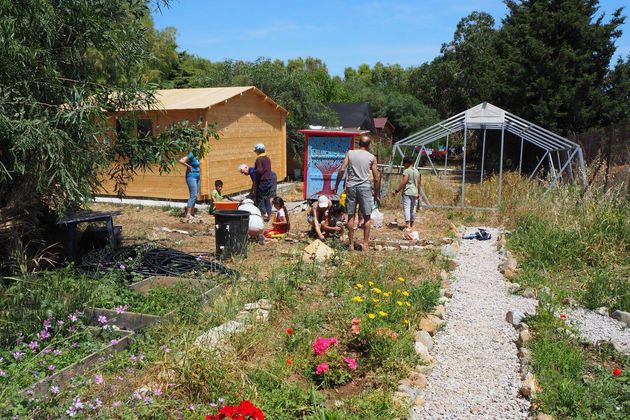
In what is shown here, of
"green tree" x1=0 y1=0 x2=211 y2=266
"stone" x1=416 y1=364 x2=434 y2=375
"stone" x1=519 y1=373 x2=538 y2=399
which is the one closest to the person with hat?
"green tree" x1=0 y1=0 x2=211 y2=266

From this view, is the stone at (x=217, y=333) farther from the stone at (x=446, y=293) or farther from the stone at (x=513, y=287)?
the stone at (x=513, y=287)

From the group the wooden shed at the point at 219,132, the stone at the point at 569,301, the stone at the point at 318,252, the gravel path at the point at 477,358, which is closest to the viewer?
the gravel path at the point at 477,358

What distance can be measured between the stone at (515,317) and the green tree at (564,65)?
17.5 m

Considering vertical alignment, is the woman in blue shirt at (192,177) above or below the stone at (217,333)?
above

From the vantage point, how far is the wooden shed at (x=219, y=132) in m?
15.6

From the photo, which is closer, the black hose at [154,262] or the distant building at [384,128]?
the black hose at [154,262]

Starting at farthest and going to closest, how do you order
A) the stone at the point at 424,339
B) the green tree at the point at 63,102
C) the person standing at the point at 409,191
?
the person standing at the point at 409,191
the green tree at the point at 63,102
the stone at the point at 424,339

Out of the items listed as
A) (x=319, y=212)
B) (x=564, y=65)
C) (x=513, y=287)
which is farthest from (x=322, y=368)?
(x=564, y=65)

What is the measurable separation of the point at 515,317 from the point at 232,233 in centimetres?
439

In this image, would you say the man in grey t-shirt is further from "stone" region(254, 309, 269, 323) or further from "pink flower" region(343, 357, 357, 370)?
"pink flower" region(343, 357, 357, 370)

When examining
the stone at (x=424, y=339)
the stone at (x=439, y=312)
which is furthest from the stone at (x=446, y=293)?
the stone at (x=424, y=339)

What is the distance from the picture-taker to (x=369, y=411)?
3.85 meters

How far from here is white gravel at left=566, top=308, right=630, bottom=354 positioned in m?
5.36

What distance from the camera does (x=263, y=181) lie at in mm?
11961
